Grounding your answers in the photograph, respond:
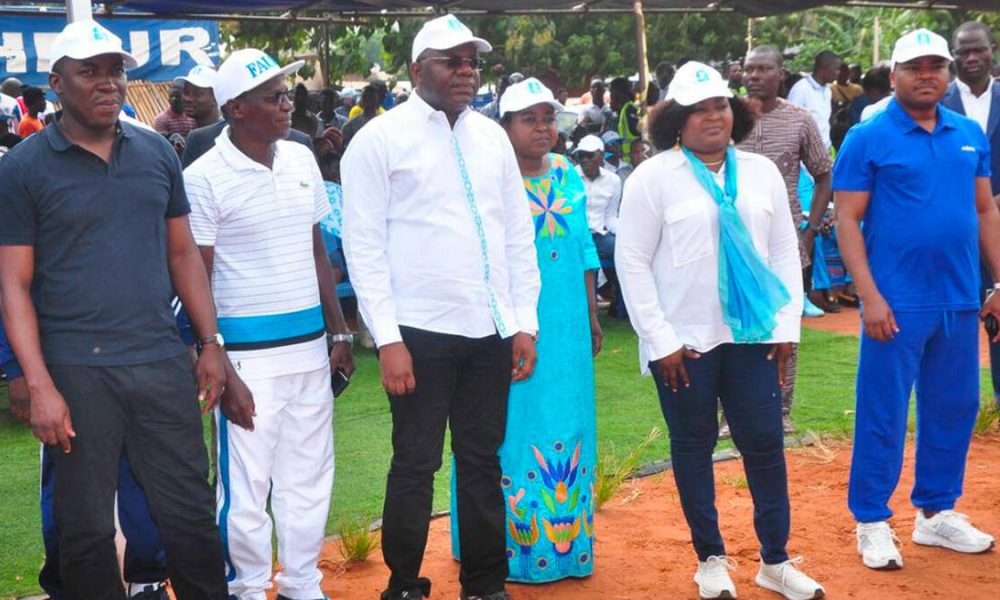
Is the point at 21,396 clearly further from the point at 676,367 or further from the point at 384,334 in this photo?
the point at 676,367

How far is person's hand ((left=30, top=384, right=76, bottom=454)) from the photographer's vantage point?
13.1 ft

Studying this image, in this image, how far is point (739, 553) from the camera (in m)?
5.69

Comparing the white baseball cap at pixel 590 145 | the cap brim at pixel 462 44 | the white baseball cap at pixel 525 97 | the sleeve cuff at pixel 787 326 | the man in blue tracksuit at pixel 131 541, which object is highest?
the cap brim at pixel 462 44

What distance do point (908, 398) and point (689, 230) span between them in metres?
1.23

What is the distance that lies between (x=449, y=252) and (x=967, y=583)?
2.45 metres

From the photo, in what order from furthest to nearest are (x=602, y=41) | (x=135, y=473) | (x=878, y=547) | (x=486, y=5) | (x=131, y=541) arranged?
(x=602, y=41) → (x=486, y=5) → (x=878, y=547) → (x=131, y=541) → (x=135, y=473)

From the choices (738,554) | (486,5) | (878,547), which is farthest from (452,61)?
(486,5)

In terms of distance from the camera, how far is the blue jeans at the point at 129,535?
454cm

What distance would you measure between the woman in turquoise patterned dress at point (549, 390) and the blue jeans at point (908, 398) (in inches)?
45.2

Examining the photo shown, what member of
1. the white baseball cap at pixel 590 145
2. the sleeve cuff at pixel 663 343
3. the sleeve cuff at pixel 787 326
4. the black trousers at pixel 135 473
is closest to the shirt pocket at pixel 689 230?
the sleeve cuff at pixel 663 343

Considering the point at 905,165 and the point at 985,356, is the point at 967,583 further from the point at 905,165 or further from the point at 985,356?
the point at 985,356

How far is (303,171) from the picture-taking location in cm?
490

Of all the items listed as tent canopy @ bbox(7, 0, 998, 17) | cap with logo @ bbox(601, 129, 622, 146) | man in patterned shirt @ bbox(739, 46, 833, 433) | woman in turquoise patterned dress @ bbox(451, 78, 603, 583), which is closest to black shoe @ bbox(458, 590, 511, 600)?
woman in turquoise patterned dress @ bbox(451, 78, 603, 583)

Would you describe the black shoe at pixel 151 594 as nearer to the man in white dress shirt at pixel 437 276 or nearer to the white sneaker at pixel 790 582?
the man in white dress shirt at pixel 437 276
